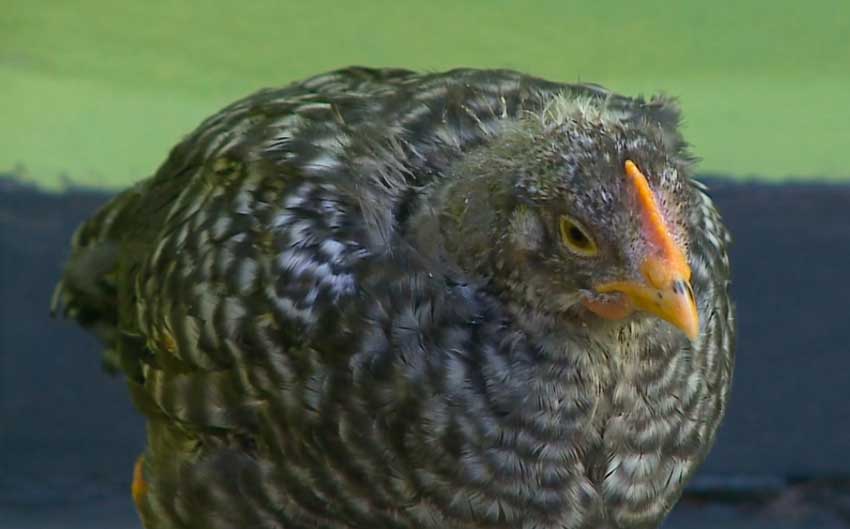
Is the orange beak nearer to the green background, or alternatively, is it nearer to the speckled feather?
the speckled feather

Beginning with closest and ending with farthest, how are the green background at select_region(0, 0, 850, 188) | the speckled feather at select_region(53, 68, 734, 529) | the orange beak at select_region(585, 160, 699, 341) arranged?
1. the orange beak at select_region(585, 160, 699, 341)
2. the speckled feather at select_region(53, 68, 734, 529)
3. the green background at select_region(0, 0, 850, 188)

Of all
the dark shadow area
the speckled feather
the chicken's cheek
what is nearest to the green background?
the dark shadow area

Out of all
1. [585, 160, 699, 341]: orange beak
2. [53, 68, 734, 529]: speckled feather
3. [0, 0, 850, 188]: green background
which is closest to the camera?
[585, 160, 699, 341]: orange beak

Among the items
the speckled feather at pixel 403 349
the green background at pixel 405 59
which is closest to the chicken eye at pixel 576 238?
the speckled feather at pixel 403 349

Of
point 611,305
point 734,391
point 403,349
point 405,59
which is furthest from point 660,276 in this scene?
point 734,391

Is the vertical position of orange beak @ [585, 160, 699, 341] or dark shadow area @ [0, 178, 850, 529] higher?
orange beak @ [585, 160, 699, 341]

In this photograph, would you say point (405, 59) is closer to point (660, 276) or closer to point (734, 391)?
point (734, 391)
